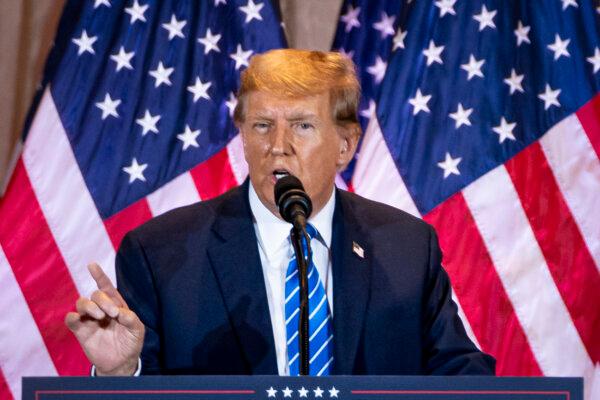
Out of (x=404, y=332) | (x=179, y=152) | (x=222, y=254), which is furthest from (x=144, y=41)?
(x=404, y=332)

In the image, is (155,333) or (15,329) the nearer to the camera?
(155,333)

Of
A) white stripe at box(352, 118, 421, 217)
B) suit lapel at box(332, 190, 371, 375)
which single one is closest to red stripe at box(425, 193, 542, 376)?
white stripe at box(352, 118, 421, 217)

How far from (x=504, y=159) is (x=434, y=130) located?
31cm

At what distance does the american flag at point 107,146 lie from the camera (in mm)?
3582

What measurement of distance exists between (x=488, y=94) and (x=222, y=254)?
1682 millimetres

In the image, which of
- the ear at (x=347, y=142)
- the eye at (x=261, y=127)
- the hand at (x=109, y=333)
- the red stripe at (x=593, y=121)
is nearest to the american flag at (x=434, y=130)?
the red stripe at (x=593, y=121)

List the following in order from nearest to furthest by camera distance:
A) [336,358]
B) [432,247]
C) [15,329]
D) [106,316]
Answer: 1. [106,316]
2. [336,358]
3. [432,247]
4. [15,329]

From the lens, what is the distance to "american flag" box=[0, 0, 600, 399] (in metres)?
3.65

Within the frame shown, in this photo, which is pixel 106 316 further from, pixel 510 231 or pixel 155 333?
pixel 510 231

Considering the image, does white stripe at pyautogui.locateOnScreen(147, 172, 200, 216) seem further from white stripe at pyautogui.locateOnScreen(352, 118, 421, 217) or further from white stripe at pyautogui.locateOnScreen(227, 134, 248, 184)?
white stripe at pyautogui.locateOnScreen(352, 118, 421, 217)

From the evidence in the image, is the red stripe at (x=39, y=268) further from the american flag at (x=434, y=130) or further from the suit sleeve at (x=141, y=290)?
the suit sleeve at (x=141, y=290)

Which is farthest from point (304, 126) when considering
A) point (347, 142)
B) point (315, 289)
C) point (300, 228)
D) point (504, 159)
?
point (504, 159)

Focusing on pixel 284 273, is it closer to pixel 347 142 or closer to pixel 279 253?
pixel 279 253

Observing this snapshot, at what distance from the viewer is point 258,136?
253 cm
